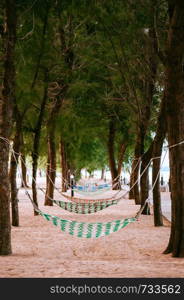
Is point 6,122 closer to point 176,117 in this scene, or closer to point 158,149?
point 176,117

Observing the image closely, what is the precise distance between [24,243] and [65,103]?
1231 centimetres

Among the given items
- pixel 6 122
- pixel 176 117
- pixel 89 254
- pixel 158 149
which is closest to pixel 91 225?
pixel 89 254

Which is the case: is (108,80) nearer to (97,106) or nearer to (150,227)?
(97,106)

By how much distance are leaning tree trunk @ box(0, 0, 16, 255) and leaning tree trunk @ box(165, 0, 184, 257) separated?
2621 millimetres

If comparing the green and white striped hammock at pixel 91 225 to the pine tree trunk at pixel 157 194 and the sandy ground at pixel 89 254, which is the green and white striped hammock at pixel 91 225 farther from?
the pine tree trunk at pixel 157 194

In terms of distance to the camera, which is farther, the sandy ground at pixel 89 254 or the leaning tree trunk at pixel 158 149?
the leaning tree trunk at pixel 158 149

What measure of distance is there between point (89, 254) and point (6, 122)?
8.99 ft

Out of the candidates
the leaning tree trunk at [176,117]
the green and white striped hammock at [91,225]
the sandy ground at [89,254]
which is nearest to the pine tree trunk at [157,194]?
the sandy ground at [89,254]

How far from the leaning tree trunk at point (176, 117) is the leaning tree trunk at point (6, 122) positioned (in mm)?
2621

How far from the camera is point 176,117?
8453mm

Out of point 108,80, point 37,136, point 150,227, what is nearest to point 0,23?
point 37,136

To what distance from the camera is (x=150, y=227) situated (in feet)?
44.4

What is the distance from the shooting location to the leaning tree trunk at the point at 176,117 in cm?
838

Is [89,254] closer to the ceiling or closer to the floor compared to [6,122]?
closer to the floor
